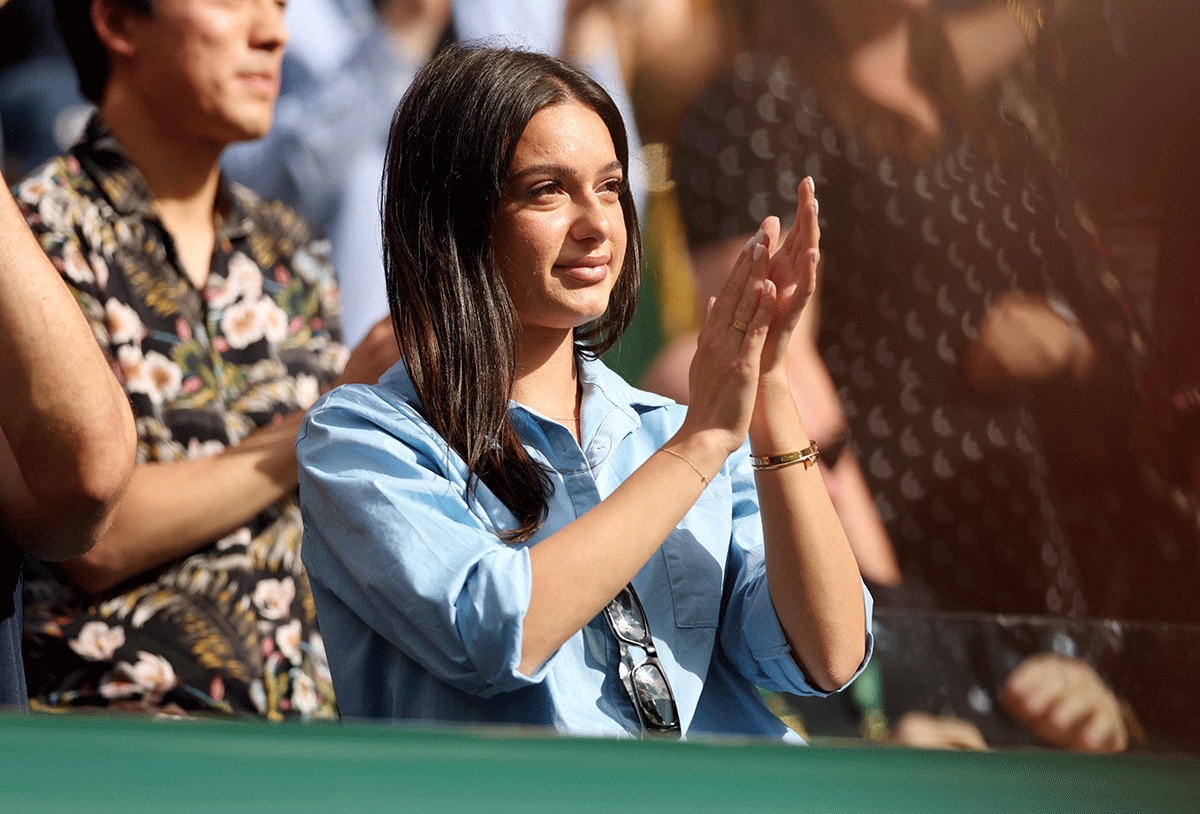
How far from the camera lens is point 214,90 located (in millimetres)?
1723

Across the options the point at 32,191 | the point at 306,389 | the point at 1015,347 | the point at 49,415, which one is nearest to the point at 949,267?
the point at 1015,347

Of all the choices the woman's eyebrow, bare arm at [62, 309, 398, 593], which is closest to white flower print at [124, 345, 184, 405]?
bare arm at [62, 309, 398, 593]

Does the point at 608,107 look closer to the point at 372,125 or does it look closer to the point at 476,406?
the point at 476,406

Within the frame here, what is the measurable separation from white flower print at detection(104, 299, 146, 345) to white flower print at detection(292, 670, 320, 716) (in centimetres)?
47

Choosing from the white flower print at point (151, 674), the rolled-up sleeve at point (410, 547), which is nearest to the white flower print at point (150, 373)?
the white flower print at point (151, 674)

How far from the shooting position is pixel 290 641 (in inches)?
56.1

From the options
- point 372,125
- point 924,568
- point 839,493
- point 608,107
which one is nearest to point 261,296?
point 372,125

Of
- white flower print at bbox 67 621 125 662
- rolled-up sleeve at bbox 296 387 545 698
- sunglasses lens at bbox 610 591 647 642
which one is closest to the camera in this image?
rolled-up sleeve at bbox 296 387 545 698

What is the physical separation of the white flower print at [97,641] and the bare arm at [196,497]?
45 mm

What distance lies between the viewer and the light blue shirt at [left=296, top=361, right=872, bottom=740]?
81cm

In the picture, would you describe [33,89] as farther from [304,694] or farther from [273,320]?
[304,694]

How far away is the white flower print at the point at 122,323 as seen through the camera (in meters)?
1.37

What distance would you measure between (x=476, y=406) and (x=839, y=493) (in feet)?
4.31

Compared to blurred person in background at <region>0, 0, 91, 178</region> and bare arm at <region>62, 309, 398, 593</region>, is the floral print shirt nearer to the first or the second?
bare arm at <region>62, 309, 398, 593</region>
